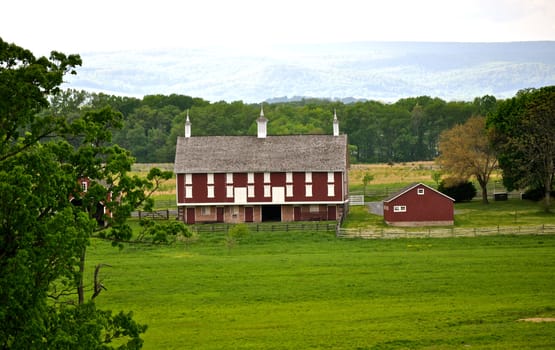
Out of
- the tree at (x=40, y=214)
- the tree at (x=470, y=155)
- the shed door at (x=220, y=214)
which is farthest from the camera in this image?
the tree at (x=470, y=155)

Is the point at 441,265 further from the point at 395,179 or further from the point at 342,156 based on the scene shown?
Answer: the point at 395,179

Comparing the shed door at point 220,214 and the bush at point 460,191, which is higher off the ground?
the bush at point 460,191

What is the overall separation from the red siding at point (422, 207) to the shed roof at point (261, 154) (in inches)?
282

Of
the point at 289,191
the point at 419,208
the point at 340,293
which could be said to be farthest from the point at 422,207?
the point at 340,293

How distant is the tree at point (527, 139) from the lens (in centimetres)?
7025

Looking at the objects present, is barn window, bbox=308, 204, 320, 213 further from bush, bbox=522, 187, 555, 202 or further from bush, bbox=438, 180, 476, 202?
bush, bbox=522, 187, 555, 202

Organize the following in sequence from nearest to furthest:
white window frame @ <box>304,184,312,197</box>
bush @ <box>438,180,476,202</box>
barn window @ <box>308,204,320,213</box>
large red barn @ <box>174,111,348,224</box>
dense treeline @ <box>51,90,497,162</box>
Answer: large red barn @ <box>174,111,348,224</box>
white window frame @ <box>304,184,312,197</box>
barn window @ <box>308,204,320,213</box>
bush @ <box>438,180,476,202</box>
dense treeline @ <box>51,90,497,162</box>

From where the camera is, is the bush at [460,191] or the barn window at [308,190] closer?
the barn window at [308,190]

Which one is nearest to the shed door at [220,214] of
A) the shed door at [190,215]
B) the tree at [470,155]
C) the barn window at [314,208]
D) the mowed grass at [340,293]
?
the shed door at [190,215]

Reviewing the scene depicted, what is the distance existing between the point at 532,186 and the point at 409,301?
45.7 metres

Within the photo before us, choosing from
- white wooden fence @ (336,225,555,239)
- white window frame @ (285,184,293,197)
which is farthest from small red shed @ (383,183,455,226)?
white window frame @ (285,184,293,197)

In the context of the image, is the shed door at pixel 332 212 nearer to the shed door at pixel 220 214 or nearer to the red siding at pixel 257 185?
the red siding at pixel 257 185

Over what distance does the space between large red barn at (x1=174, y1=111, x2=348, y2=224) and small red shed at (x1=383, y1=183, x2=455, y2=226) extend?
21.7 feet

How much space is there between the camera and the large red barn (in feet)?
233
